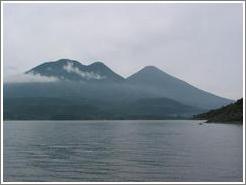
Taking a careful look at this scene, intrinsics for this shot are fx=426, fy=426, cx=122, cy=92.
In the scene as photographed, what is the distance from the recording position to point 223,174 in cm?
2769

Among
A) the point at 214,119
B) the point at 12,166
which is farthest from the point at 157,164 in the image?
the point at 214,119

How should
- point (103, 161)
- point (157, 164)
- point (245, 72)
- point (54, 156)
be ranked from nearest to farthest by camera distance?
point (245, 72), point (157, 164), point (103, 161), point (54, 156)

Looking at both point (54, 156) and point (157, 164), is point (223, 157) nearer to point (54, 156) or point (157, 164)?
point (157, 164)

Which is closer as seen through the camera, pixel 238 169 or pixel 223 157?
pixel 238 169

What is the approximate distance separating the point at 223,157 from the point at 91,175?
14.6 m

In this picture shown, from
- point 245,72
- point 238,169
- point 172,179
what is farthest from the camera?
point 238,169

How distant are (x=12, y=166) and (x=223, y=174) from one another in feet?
52.5

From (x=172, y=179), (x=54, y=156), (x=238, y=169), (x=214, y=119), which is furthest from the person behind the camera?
(x=214, y=119)

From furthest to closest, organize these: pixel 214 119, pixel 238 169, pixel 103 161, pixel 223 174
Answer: pixel 214 119
pixel 103 161
pixel 238 169
pixel 223 174

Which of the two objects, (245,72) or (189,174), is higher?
(245,72)

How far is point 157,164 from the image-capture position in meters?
32.8

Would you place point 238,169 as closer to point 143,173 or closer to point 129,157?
point 143,173

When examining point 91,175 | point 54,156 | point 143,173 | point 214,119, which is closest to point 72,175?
point 91,175

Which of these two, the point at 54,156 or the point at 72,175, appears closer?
the point at 72,175
